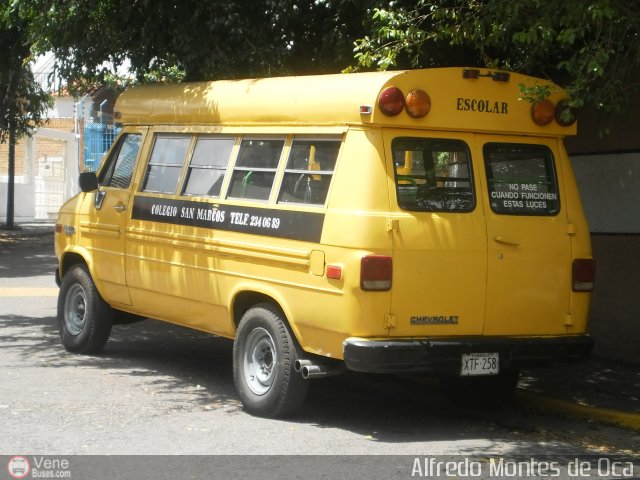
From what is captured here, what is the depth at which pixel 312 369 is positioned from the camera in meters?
7.22

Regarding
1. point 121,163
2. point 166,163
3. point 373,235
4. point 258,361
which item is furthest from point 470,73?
point 121,163

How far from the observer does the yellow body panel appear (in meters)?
6.96

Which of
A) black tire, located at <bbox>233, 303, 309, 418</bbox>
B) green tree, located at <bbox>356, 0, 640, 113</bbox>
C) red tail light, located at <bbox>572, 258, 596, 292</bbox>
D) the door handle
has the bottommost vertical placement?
black tire, located at <bbox>233, 303, 309, 418</bbox>

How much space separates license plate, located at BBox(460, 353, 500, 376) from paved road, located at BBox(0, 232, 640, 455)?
0.49 meters

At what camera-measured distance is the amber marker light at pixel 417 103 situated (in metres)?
7.07

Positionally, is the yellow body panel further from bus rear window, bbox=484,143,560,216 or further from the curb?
the curb

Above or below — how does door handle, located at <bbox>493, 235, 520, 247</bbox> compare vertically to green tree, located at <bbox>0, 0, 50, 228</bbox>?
below

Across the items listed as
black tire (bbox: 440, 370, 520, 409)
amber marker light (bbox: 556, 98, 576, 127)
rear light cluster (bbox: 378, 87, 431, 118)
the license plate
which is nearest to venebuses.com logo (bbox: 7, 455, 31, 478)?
the license plate

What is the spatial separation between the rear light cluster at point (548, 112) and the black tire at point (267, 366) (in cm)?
239

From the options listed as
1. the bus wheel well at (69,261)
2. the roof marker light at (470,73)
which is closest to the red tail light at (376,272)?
the roof marker light at (470,73)

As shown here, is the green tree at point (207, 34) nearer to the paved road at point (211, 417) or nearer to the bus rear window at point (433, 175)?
the bus rear window at point (433, 175)

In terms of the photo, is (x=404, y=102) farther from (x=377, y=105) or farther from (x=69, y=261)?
(x=69, y=261)

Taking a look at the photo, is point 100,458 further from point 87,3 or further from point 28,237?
point 28,237

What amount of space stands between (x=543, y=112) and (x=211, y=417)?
3.34 metres
